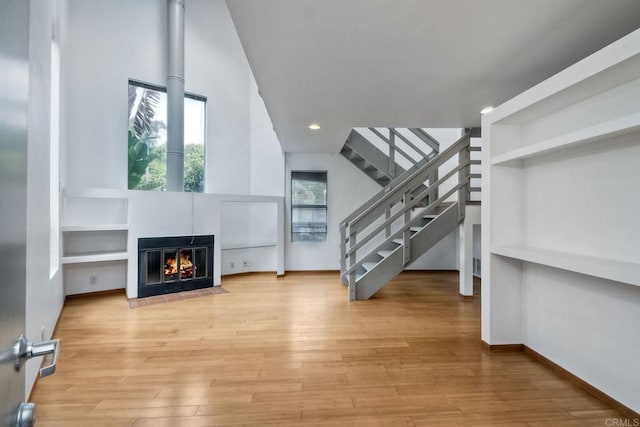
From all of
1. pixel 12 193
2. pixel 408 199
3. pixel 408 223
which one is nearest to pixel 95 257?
pixel 12 193

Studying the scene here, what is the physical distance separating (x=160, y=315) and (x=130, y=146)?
2.75 metres

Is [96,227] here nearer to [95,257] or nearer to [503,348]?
[95,257]

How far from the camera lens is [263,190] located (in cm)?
567

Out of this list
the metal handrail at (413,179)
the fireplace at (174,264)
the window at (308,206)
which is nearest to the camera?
the metal handrail at (413,179)

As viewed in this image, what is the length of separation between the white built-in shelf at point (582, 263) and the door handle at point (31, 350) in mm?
2273

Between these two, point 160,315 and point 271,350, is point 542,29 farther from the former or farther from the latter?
point 160,315

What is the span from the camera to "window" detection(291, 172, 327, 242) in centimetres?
562

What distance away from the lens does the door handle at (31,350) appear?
0.62 m

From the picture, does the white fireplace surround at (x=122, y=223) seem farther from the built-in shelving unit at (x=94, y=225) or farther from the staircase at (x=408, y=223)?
the staircase at (x=408, y=223)

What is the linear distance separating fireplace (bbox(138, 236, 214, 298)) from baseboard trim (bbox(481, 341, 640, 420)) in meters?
3.87

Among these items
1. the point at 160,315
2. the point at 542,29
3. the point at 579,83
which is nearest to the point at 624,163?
the point at 579,83

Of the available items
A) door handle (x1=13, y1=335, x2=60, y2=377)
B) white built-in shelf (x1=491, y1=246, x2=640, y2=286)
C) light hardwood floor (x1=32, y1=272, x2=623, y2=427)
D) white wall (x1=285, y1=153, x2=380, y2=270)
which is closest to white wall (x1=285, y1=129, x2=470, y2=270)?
white wall (x1=285, y1=153, x2=380, y2=270)

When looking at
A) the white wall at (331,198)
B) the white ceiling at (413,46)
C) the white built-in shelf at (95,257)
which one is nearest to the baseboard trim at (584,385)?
the white ceiling at (413,46)

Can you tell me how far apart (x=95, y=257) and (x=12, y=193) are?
13.0ft
